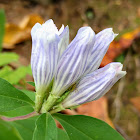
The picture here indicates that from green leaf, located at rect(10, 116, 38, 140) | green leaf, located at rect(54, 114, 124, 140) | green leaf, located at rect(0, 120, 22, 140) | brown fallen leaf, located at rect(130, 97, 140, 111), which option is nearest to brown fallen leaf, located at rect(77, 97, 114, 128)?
brown fallen leaf, located at rect(130, 97, 140, 111)

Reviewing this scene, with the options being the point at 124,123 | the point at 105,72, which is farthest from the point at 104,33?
the point at 124,123

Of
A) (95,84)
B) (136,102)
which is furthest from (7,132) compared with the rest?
(136,102)

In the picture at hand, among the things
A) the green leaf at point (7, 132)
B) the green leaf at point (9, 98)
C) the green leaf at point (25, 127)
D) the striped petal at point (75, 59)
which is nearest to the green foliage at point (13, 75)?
the green leaf at point (25, 127)

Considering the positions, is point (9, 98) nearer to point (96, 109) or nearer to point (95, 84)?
point (95, 84)

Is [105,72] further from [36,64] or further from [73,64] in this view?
[36,64]

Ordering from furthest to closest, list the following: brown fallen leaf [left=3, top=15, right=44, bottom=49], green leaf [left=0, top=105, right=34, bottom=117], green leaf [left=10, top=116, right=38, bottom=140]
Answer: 1. brown fallen leaf [left=3, top=15, right=44, bottom=49]
2. green leaf [left=10, top=116, right=38, bottom=140]
3. green leaf [left=0, top=105, right=34, bottom=117]

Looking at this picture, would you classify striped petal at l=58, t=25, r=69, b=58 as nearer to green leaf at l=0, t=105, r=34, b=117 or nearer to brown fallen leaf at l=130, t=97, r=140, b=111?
green leaf at l=0, t=105, r=34, b=117
